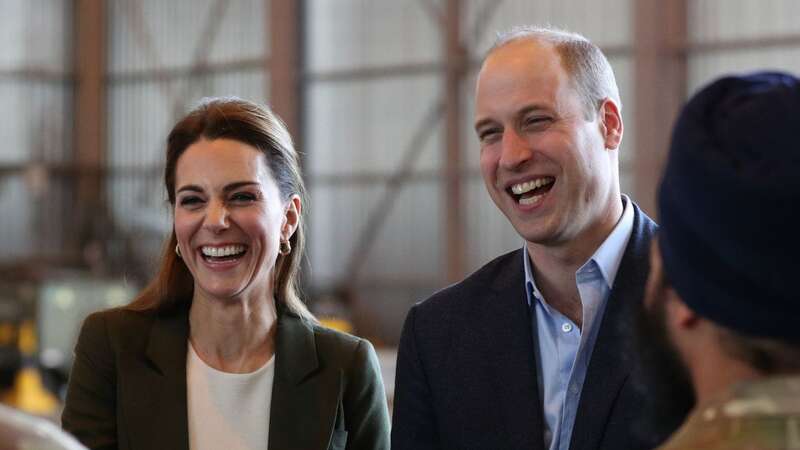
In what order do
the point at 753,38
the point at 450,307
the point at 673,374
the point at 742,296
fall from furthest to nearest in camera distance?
the point at 753,38, the point at 450,307, the point at 673,374, the point at 742,296

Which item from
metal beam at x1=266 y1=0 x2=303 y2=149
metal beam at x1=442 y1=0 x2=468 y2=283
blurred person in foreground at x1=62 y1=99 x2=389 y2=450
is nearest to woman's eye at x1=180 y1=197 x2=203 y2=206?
blurred person in foreground at x1=62 y1=99 x2=389 y2=450

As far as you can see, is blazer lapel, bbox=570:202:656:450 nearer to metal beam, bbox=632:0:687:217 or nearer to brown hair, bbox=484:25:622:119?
brown hair, bbox=484:25:622:119

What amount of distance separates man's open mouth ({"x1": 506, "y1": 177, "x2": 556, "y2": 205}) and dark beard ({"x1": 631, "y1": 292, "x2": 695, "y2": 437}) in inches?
35.9

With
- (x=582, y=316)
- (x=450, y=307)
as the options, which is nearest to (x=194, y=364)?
(x=450, y=307)

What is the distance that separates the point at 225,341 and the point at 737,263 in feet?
5.70

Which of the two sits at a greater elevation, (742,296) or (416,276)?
(742,296)

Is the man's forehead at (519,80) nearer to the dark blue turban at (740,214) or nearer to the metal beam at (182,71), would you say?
the dark blue turban at (740,214)

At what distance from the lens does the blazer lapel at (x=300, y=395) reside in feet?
8.96

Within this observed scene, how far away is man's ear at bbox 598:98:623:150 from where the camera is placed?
2.49m

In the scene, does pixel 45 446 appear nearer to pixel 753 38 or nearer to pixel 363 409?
pixel 363 409

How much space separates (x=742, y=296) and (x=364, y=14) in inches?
529

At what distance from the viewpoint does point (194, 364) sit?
2793 millimetres

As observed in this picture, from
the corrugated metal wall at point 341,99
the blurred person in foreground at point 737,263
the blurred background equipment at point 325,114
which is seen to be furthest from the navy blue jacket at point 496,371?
the corrugated metal wall at point 341,99

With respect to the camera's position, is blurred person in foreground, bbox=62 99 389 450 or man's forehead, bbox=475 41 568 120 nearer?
man's forehead, bbox=475 41 568 120
